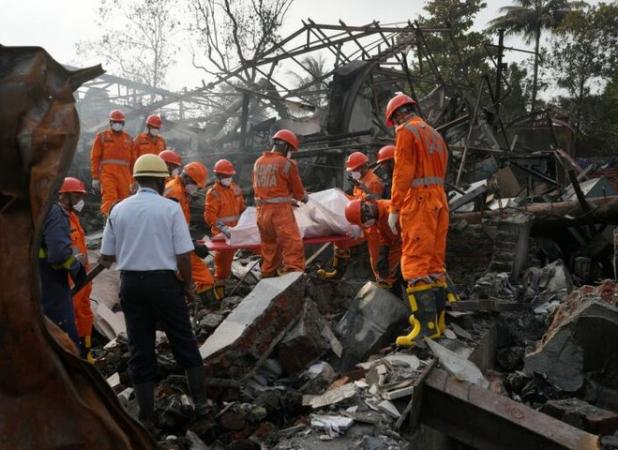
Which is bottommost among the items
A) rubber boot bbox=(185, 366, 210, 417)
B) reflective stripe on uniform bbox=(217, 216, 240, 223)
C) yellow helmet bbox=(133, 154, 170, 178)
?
rubber boot bbox=(185, 366, 210, 417)

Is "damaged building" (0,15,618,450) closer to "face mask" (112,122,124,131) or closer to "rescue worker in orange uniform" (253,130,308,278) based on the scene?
"rescue worker in orange uniform" (253,130,308,278)

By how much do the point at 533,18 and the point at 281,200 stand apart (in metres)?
32.3

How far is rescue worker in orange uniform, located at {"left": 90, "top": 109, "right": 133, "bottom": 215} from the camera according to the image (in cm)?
849

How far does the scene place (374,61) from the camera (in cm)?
1110

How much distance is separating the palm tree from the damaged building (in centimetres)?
2490

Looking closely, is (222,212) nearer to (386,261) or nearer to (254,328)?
(386,261)

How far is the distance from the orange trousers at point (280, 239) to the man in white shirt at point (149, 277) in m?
2.48

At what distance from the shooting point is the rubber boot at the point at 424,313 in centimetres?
468

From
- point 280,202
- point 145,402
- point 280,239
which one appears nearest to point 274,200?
point 280,202

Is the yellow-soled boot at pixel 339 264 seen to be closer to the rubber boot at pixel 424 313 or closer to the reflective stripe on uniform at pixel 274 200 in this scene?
the reflective stripe on uniform at pixel 274 200

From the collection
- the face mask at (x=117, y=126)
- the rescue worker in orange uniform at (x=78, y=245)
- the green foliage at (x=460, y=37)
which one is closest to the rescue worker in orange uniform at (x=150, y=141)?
the face mask at (x=117, y=126)

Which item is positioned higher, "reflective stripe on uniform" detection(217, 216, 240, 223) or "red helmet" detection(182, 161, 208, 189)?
"red helmet" detection(182, 161, 208, 189)

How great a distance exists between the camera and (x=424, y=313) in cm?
471

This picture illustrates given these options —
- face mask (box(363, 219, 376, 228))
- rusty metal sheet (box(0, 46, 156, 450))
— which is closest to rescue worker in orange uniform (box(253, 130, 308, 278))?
face mask (box(363, 219, 376, 228))
